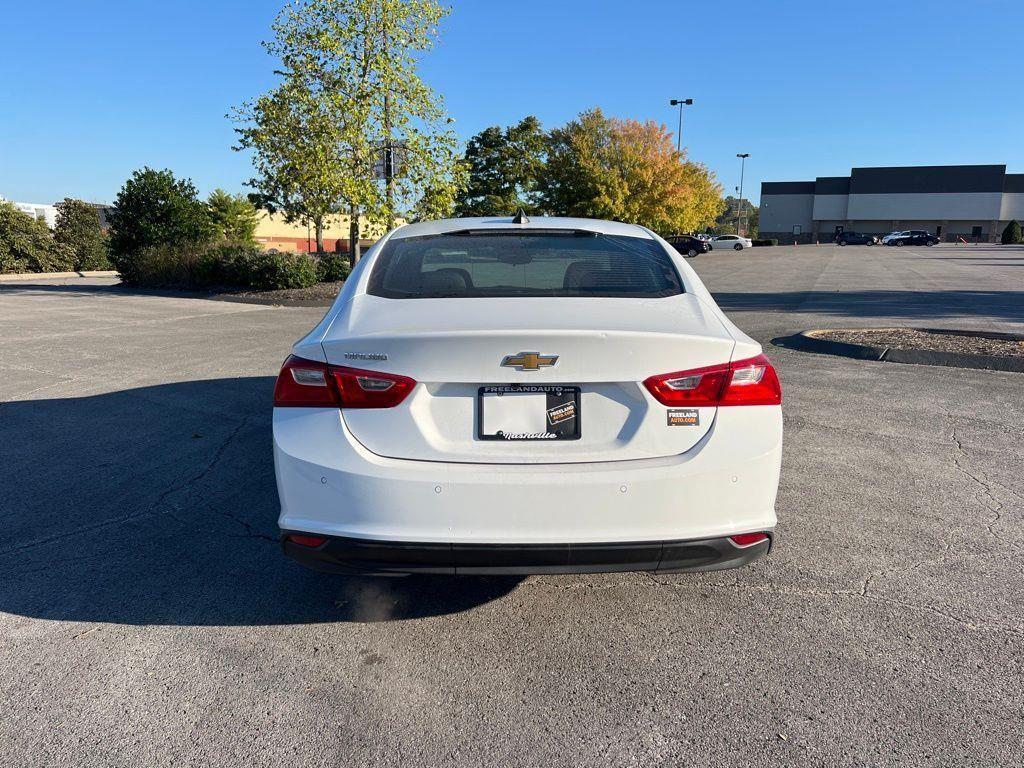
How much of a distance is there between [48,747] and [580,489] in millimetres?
1904

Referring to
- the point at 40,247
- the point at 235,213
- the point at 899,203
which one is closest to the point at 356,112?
the point at 40,247

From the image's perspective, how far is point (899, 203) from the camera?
333 ft

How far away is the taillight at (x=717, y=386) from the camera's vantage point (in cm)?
254

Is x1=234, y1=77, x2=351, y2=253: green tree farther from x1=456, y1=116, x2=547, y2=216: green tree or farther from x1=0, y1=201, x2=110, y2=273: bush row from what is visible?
x1=456, y1=116, x2=547, y2=216: green tree

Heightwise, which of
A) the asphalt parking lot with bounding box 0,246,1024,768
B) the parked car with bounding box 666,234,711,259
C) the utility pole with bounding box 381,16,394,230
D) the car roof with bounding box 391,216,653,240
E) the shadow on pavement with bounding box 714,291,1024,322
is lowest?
the asphalt parking lot with bounding box 0,246,1024,768

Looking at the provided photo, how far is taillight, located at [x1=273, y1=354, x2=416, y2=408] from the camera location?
99.5 inches

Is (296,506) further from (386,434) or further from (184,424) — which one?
(184,424)

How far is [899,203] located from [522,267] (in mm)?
115593

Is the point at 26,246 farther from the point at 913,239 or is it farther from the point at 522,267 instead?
the point at 913,239

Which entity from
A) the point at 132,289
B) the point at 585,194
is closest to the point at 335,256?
the point at 132,289

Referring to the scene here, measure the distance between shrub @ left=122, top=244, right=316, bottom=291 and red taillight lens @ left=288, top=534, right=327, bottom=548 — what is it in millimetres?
16992

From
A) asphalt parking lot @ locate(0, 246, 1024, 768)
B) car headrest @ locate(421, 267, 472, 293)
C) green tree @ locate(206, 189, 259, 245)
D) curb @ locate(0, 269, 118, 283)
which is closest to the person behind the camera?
asphalt parking lot @ locate(0, 246, 1024, 768)

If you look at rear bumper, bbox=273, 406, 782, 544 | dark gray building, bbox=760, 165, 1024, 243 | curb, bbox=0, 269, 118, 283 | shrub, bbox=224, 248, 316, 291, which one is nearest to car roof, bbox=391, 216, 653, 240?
rear bumper, bbox=273, 406, 782, 544

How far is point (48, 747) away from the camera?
2.25 metres
